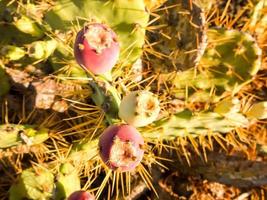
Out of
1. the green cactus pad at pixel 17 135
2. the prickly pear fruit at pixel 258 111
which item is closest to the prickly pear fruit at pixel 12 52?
the green cactus pad at pixel 17 135

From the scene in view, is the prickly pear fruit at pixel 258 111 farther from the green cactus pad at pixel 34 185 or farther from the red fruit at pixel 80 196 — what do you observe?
the green cactus pad at pixel 34 185

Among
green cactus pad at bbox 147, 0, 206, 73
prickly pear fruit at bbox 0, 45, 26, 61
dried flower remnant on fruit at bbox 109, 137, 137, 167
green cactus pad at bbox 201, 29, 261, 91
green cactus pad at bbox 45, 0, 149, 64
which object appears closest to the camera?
dried flower remnant on fruit at bbox 109, 137, 137, 167

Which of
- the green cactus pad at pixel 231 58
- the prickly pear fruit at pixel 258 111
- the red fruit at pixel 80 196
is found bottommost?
the red fruit at pixel 80 196

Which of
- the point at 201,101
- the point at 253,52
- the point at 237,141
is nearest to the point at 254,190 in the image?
the point at 237,141

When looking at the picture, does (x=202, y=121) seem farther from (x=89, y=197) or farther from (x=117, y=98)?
(x=89, y=197)

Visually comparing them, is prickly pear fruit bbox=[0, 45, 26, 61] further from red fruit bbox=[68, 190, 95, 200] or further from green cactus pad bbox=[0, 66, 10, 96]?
red fruit bbox=[68, 190, 95, 200]

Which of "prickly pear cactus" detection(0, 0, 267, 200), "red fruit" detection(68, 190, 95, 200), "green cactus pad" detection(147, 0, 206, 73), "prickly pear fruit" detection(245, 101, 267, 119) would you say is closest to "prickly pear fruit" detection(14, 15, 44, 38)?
"prickly pear cactus" detection(0, 0, 267, 200)

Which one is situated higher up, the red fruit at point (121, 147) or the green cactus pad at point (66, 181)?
the red fruit at point (121, 147)
